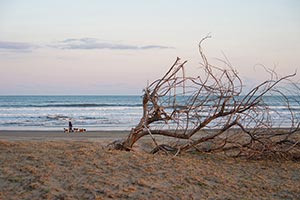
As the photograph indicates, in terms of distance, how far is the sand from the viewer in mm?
4461

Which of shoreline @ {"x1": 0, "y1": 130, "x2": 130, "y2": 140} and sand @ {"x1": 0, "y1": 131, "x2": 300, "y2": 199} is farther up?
sand @ {"x1": 0, "y1": 131, "x2": 300, "y2": 199}

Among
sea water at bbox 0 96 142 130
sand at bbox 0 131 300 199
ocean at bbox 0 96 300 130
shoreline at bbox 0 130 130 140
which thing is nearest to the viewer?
sand at bbox 0 131 300 199

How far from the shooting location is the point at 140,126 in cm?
689

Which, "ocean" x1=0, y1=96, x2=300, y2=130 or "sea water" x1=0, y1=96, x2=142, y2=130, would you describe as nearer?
"ocean" x1=0, y1=96, x2=300, y2=130

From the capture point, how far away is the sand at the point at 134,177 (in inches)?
→ 176

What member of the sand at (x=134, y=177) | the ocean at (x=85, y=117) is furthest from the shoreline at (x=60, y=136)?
the sand at (x=134, y=177)

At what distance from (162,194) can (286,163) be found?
9.58 ft

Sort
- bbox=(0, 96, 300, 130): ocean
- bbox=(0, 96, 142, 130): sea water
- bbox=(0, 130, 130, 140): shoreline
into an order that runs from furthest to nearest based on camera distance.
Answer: bbox=(0, 96, 142, 130): sea water
bbox=(0, 96, 300, 130): ocean
bbox=(0, 130, 130, 140): shoreline

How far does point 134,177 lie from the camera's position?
4.96m

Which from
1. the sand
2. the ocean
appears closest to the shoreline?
the ocean

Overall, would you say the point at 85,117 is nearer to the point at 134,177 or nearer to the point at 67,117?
the point at 67,117

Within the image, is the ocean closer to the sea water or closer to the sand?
the sea water

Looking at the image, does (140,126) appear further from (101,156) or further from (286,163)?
(286,163)

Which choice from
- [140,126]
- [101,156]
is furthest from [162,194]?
[140,126]
